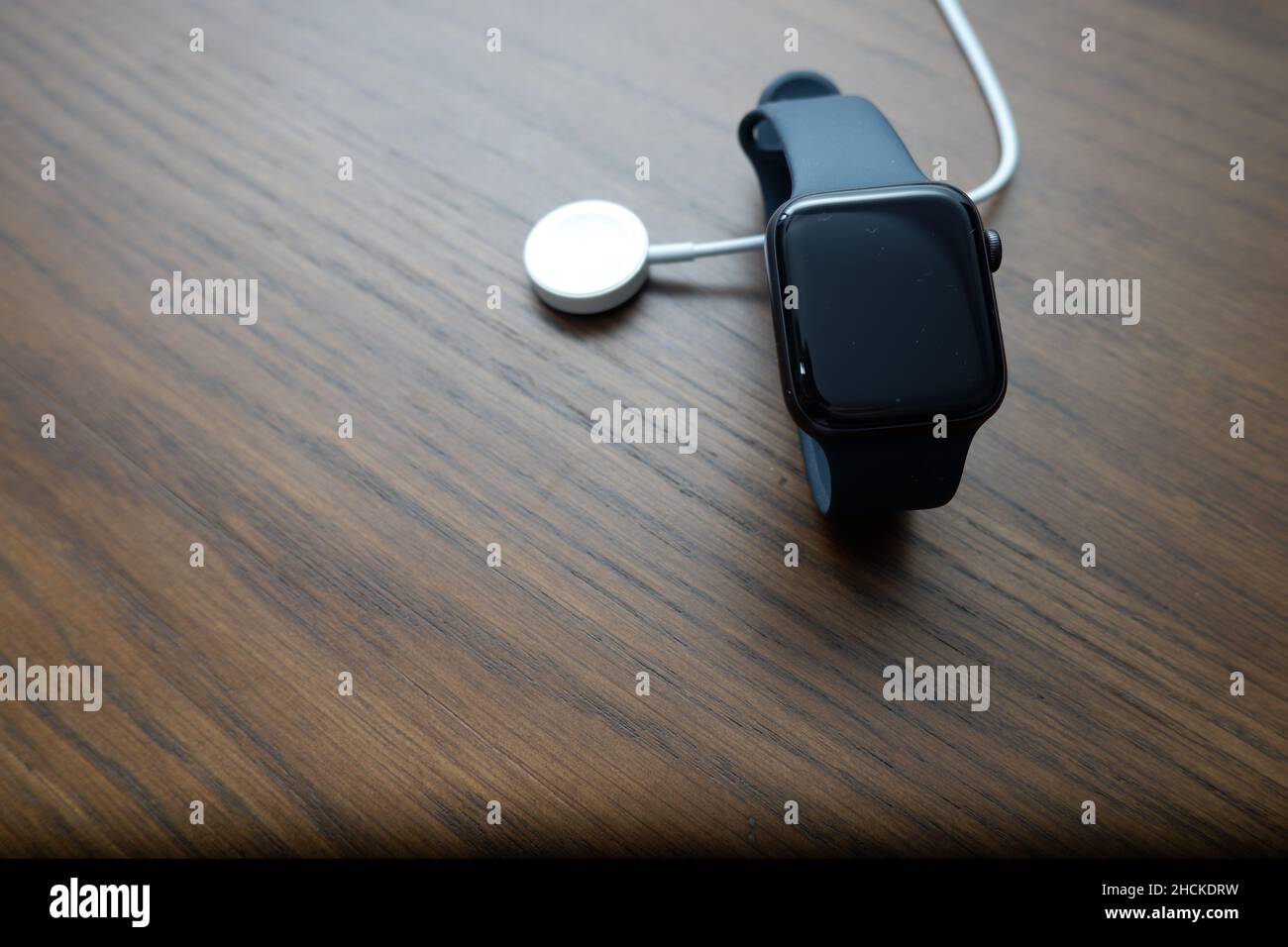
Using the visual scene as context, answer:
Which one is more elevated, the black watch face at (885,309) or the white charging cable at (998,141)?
the white charging cable at (998,141)

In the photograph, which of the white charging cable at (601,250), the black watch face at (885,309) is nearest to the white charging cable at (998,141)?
the white charging cable at (601,250)

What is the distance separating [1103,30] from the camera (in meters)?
0.68

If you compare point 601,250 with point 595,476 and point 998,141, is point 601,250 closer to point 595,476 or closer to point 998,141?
point 595,476

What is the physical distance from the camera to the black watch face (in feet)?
1.42

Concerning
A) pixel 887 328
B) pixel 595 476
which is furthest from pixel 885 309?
pixel 595 476

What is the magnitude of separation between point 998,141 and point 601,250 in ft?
0.96

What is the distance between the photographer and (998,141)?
636 millimetres

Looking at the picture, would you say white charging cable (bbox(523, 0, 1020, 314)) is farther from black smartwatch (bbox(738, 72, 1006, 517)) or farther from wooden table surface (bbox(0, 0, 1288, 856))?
black smartwatch (bbox(738, 72, 1006, 517))

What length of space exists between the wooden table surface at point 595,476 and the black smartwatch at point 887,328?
76 millimetres

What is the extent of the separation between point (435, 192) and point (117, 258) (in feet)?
0.72

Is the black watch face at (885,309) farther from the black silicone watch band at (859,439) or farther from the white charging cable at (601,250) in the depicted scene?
the white charging cable at (601,250)

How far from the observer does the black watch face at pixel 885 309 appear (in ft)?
1.42

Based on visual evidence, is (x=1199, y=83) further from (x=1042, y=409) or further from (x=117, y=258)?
(x=117, y=258)
